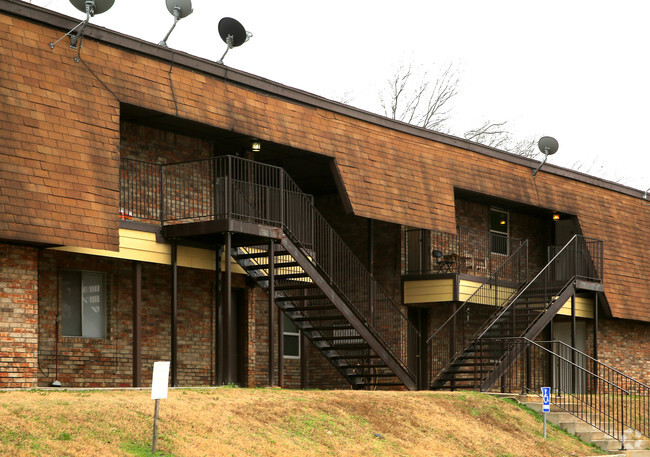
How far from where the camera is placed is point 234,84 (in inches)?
784

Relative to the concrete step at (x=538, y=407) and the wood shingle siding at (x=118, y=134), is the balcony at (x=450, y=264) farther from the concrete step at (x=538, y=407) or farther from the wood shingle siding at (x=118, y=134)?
the concrete step at (x=538, y=407)

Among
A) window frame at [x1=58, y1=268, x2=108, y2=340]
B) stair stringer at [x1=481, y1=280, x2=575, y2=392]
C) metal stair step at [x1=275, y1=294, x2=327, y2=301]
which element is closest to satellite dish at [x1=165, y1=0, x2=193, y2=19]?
window frame at [x1=58, y1=268, x2=108, y2=340]

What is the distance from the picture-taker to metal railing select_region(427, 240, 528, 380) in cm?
2489

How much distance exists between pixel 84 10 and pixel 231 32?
4288 millimetres

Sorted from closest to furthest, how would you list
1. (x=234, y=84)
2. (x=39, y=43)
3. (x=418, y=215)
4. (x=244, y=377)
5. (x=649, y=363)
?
(x=39, y=43) → (x=234, y=84) → (x=244, y=377) → (x=418, y=215) → (x=649, y=363)

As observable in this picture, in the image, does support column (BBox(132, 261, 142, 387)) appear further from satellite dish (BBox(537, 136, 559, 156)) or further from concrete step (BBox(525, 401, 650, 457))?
satellite dish (BBox(537, 136, 559, 156))

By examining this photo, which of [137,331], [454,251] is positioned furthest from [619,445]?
[137,331]

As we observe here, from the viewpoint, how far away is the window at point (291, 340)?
24.9 meters

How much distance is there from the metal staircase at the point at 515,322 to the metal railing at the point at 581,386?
0.37 m

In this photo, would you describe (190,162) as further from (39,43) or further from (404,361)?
(404,361)

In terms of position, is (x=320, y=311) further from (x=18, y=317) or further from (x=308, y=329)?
(x=18, y=317)

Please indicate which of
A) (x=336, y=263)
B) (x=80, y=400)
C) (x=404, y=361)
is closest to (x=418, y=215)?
(x=336, y=263)

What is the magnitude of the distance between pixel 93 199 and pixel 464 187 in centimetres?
1117

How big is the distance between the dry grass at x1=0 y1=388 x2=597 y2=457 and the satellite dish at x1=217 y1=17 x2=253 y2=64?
24.7ft
